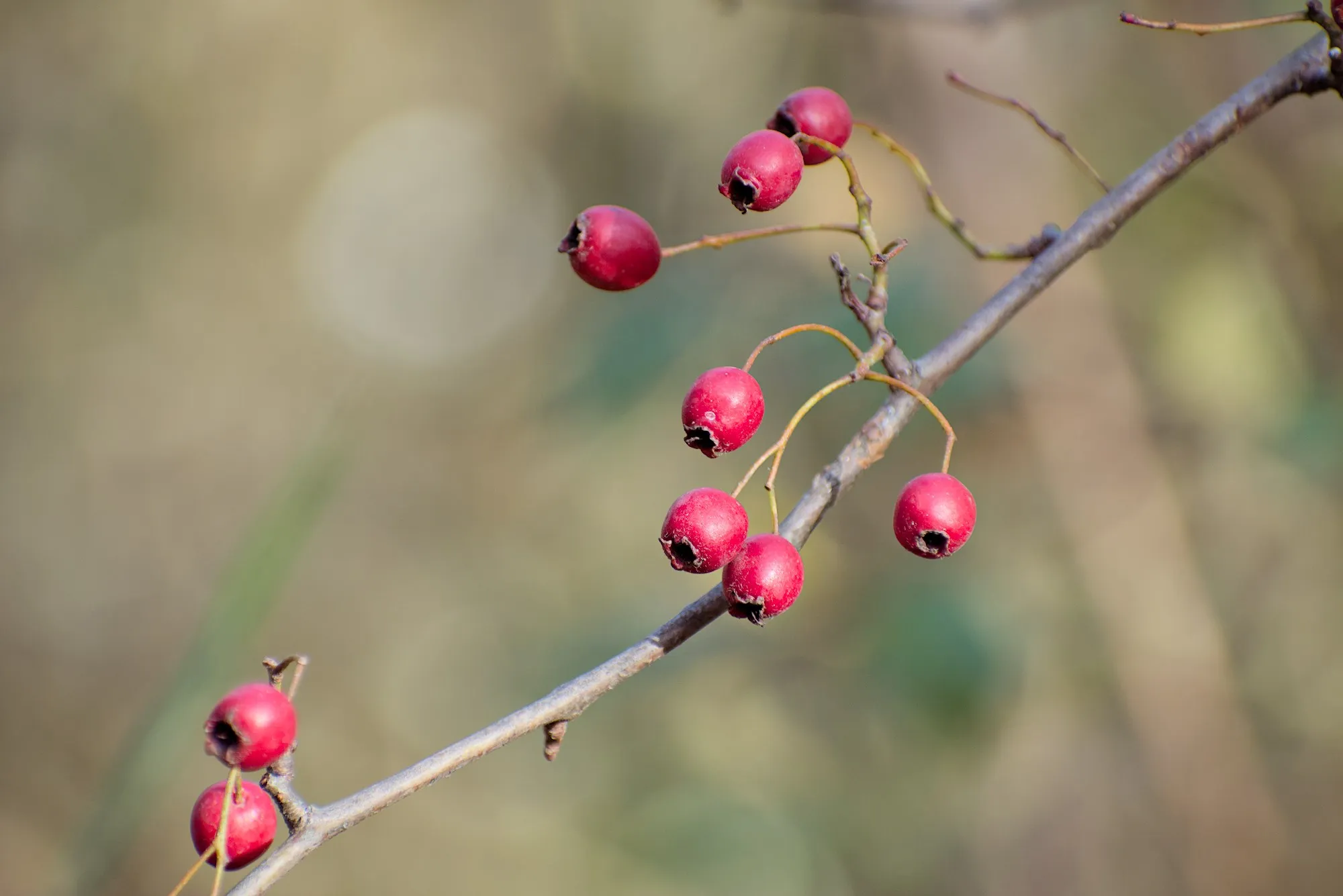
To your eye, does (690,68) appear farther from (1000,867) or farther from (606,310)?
(1000,867)

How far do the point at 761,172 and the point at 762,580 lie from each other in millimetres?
511

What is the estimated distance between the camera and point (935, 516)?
3.59 feet

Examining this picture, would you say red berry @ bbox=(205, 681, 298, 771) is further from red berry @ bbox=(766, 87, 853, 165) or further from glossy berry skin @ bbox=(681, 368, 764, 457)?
red berry @ bbox=(766, 87, 853, 165)

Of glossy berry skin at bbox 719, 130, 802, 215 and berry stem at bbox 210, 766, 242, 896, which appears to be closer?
berry stem at bbox 210, 766, 242, 896

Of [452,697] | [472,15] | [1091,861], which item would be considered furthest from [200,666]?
[472,15]

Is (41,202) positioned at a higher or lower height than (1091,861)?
higher

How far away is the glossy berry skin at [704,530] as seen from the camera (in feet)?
3.48

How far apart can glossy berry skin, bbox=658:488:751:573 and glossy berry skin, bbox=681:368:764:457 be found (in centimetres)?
6

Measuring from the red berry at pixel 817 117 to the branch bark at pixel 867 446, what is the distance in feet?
1.10

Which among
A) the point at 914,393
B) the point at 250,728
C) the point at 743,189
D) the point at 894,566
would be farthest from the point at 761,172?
the point at 894,566

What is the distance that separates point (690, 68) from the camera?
235 inches

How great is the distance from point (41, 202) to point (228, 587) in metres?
8.22

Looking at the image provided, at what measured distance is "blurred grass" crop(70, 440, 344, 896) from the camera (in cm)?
159

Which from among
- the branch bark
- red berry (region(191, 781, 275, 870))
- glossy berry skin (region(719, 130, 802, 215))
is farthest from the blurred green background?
glossy berry skin (region(719, 130, 802, 215))
